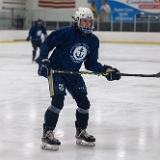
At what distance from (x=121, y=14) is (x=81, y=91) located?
20.1m

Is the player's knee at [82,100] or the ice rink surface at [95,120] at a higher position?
the player's knee at [82,100]

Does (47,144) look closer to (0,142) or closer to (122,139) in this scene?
(0,142)

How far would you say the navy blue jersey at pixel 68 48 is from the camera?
401cm

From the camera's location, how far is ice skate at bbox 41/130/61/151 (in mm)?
4055

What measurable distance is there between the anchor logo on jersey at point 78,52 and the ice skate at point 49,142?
58 centimetres

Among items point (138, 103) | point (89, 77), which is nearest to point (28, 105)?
point (138, 103)

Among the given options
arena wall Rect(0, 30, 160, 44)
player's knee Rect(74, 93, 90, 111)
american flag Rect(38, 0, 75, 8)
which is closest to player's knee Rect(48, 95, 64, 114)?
player's knee Rect(74, 93, 90, 111)

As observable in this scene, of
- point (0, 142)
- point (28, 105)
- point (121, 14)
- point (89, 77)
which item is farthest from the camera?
point (121, 14)

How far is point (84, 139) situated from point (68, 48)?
72 cm

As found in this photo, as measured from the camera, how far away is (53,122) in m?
4.10

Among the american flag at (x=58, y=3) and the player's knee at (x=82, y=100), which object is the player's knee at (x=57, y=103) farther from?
the american flag at (x=58, y=3)

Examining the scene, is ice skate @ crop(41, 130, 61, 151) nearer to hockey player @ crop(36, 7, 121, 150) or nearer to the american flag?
hockey player @ crop(36, 7, 121, 150)

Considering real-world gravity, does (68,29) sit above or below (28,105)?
above

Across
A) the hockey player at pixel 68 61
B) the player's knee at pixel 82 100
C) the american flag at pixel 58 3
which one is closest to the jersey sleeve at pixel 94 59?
the hockey player at pixel 68 61
